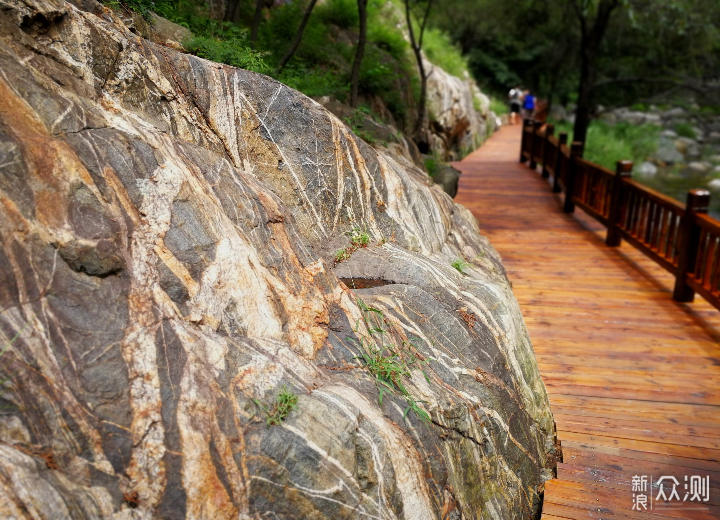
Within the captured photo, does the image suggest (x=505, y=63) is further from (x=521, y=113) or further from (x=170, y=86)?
(x=170, y=86)

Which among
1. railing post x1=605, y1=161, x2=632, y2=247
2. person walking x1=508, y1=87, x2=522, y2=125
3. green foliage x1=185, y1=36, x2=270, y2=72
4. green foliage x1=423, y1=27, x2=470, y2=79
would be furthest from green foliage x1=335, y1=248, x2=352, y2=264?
person walking x1=508, y1=87, x2=522, y2=125

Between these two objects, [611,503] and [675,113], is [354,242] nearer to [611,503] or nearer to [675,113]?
[611,503]

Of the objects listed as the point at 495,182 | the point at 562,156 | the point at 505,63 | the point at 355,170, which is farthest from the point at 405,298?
the point at 505,63

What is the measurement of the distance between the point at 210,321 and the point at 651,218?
6705 millimetres

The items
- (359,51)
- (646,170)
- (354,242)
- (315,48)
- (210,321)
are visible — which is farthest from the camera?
(646,170)

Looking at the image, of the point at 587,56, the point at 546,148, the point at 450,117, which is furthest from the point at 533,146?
the point at 450,117

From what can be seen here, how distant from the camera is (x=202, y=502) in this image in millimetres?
2484

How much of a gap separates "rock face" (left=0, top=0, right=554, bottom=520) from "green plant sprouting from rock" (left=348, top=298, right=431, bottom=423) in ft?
0.06

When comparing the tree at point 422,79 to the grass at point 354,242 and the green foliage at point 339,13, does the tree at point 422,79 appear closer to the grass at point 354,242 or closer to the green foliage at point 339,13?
the green foliage at point 339,13

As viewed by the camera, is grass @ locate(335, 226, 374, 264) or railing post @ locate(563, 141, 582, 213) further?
railing post @ locate(563, 141, 582, 213)

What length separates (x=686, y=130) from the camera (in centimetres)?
2702

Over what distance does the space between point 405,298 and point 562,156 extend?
27.5 ft

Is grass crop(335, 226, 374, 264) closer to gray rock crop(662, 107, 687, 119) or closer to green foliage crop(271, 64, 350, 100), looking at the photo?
green foliage crop(271, 64, 350, 100)

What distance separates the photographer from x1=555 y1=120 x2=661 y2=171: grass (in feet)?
64.2
